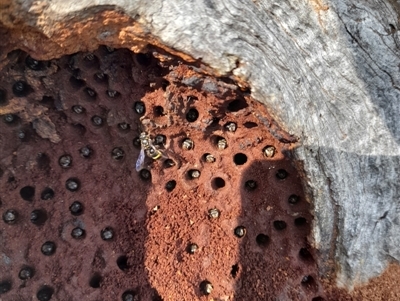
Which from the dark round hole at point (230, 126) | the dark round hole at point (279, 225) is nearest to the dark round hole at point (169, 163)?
the dark round hole at point (230, 126)

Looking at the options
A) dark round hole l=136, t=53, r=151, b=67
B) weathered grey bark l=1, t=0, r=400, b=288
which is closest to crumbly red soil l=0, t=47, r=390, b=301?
dark round hole l=136, t=53, r=151, b=67

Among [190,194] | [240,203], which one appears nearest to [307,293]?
[240,203]

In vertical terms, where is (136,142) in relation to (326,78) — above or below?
below

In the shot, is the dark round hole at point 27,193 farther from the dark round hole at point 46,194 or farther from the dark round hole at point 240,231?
the dark round hole at point 240,231

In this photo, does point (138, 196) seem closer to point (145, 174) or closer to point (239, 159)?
point (145, 174)

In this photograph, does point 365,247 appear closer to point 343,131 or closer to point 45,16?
point 343,131

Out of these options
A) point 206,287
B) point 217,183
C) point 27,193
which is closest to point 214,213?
point 217,183
